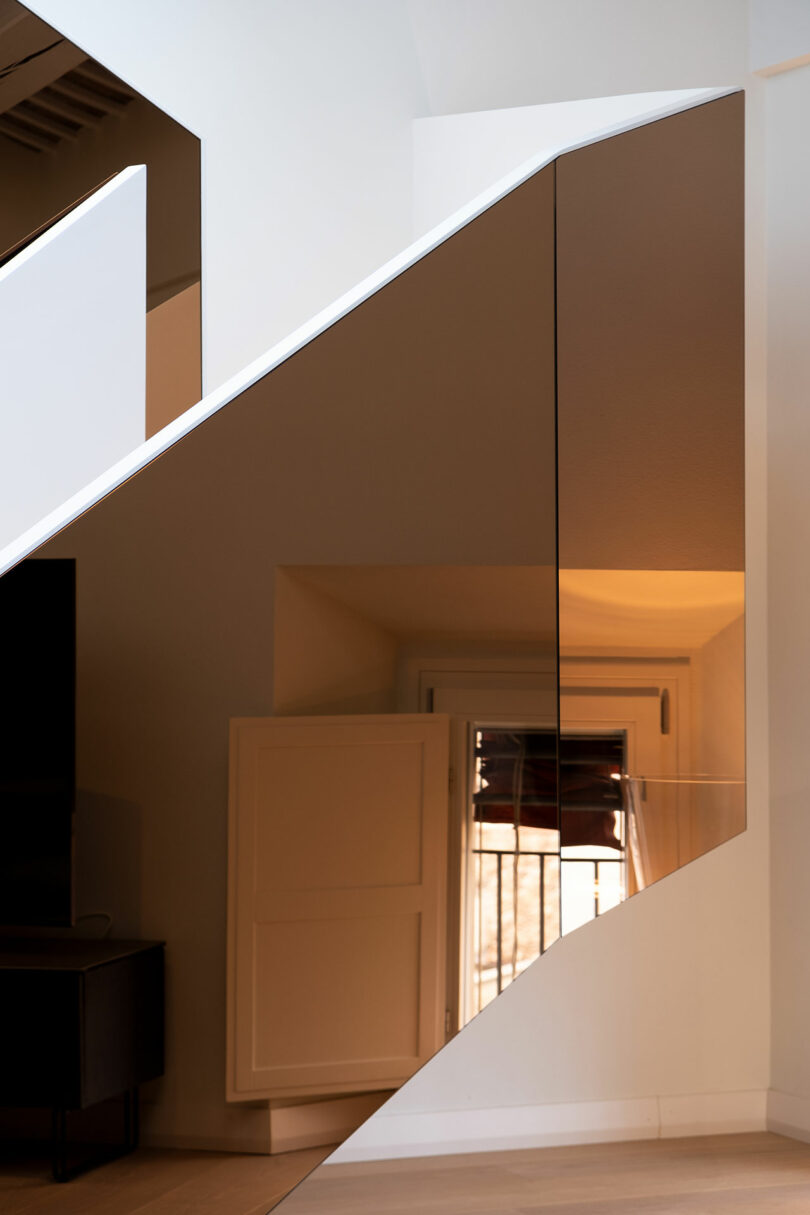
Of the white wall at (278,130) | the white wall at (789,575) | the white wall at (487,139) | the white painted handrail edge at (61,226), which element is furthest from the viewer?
the white wall at (487,139)

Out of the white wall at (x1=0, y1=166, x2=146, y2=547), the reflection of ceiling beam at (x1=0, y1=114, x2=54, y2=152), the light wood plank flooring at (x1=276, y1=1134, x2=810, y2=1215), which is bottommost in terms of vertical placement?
the light wood plank flooring at (x1=276, y1=1134, x2=810, y2=1215)

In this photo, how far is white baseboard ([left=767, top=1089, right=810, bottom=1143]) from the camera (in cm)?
248

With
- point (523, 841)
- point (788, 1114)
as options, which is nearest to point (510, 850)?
point (523, 841)

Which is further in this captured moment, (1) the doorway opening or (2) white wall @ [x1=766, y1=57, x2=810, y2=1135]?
(2) white wall @ [x1=766, y1=57, x2=810, y2=1135]

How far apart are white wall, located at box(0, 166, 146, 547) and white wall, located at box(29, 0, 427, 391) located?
1099 mm

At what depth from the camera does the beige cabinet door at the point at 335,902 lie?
0.88 meters

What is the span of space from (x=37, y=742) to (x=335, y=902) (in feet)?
0.90

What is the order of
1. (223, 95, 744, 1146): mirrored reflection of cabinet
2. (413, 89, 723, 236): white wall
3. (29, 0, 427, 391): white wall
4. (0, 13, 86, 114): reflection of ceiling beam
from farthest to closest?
(413, 89, 723, 236): white wall → (29, 0, 427, 391): white wall → (0, 13, 86, 114): reflection of ceiling beam → (223, 95, 744, 1146): mirrored reflection of cabinet

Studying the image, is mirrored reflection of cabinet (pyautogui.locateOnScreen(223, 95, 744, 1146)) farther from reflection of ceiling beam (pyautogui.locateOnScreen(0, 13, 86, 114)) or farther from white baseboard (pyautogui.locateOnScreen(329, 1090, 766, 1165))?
reflection of ceiling beam (pyautogui.locateOnScreen(0, 13, 86, 114))

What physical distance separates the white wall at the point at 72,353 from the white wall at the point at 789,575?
5.28 ft

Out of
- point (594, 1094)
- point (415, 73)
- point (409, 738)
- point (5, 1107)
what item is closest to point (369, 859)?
point (409, 738)

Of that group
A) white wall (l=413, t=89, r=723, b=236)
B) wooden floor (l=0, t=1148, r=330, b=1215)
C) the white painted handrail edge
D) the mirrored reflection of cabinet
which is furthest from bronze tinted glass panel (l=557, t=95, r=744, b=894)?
white wall (l=413, t=89, r=723, b=236)

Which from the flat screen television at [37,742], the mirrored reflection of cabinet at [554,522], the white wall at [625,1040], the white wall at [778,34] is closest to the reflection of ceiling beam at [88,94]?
the white wall at [778,34]

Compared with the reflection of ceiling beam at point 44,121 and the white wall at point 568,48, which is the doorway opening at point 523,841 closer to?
the reflection of ceiling beam at point 44,121
